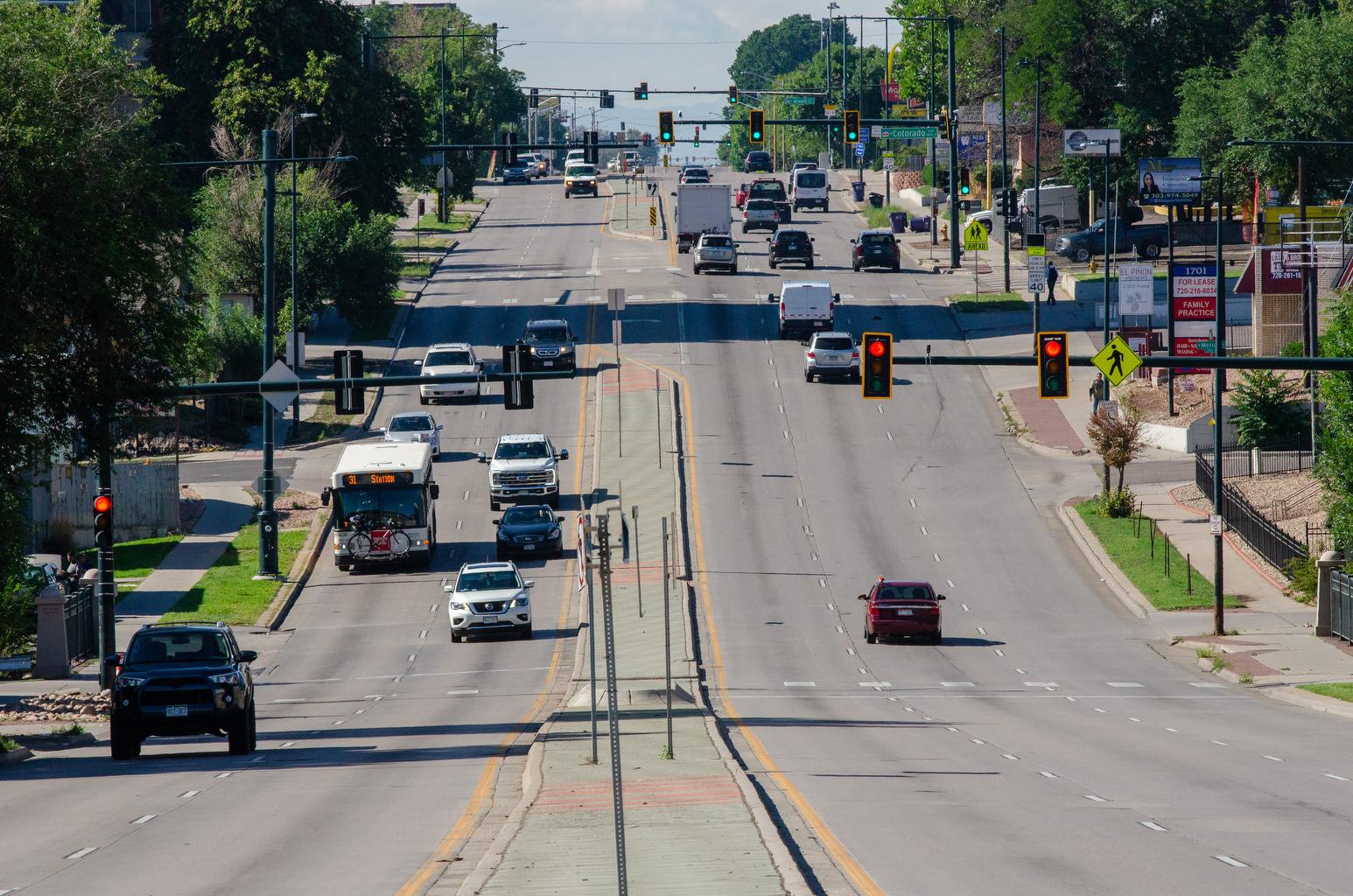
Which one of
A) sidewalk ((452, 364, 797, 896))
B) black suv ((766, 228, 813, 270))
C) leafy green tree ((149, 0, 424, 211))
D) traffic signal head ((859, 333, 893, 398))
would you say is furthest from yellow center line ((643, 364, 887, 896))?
black suv ((766, 228, 813, 270))

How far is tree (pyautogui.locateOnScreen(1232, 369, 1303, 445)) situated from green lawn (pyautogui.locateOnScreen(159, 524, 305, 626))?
1146 inches

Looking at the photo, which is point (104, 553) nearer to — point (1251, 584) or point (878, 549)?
point (878, 549)

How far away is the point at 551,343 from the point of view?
64.6 m

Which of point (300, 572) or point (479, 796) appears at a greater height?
point (479, 796)

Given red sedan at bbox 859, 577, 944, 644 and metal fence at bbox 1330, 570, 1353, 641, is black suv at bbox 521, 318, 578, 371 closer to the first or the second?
red sedan at bbox 859, 577, 944, 644

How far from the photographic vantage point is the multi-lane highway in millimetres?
17234

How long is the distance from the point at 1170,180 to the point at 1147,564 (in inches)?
1902

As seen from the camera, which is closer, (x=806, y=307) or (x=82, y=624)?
(x=82, y=624)

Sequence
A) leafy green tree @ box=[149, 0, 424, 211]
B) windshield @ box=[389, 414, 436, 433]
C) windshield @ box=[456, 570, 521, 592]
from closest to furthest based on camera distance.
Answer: windshield @ box=[456, 570, 521, 592] < windshield @ box=[389, 414, 436, 433] < leafy green tree @ box=[149, 0, 424, 211]

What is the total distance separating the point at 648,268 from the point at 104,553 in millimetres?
60621

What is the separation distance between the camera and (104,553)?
33.4 m

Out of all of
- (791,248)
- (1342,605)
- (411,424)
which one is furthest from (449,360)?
(1342,605)

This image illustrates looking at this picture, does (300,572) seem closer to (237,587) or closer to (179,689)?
(237,587)

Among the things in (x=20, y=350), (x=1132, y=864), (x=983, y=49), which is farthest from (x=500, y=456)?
(x=983, y=49)
